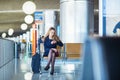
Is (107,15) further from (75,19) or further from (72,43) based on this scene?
(72,43)

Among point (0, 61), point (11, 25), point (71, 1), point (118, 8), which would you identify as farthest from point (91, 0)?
point (11, 25)

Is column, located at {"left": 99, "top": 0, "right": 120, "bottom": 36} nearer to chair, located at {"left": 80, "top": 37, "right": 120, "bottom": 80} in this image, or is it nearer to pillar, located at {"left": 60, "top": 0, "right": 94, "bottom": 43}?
chair, located at {"left": 80, "top": 37, "right": 120, "bottom": 80}

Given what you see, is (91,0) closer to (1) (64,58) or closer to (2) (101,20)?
(1) (64,58)

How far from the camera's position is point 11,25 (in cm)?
4488

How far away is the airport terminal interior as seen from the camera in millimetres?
1215

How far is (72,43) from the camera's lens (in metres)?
20.4

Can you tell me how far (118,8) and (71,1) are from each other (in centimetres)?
1165

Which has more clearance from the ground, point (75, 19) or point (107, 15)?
point (75, 19)

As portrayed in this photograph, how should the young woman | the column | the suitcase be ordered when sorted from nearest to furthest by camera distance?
the column → the young woman → the suitcase

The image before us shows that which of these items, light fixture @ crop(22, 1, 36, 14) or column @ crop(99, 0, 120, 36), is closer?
column @ crop(99, 0, 120, 36)

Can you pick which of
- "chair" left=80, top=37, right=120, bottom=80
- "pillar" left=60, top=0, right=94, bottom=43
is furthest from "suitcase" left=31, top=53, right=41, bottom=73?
"chair" left=80, top=37, right=120, bottom=80

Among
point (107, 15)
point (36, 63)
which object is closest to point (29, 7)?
point (36, 63)

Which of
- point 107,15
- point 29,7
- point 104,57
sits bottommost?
point 104,57

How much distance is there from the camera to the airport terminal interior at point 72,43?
1.21 meters
